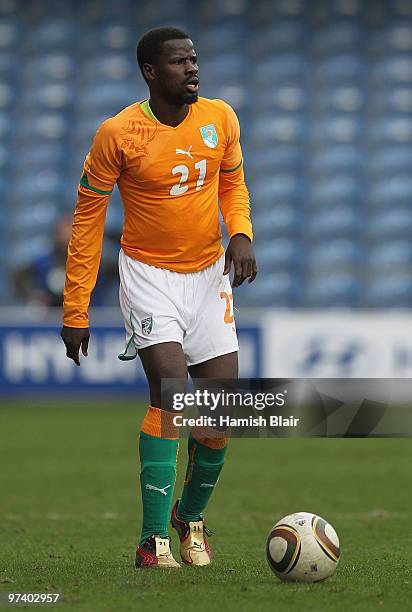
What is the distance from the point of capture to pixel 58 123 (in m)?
17.4

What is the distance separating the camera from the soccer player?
4.87 meters

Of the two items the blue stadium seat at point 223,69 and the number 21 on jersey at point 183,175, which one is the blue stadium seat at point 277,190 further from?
the number 21 on jersey at point 183,175

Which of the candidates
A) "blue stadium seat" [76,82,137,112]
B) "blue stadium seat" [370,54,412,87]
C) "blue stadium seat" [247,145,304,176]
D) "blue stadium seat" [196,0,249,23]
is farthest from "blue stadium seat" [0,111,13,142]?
"blue stadium seat" [370,54,412,87]

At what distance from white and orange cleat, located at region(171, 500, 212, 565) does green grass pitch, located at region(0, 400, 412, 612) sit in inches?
3.3

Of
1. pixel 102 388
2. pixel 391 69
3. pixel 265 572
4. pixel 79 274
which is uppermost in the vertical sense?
pixel 391 69

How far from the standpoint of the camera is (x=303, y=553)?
4.45m

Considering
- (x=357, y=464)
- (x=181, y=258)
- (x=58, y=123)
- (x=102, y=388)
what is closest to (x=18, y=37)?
(x=58, y=123)

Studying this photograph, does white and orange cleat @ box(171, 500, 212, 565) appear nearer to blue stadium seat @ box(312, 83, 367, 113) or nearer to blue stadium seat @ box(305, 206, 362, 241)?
blue stadium seat @ box(305, 206, 362, 241)

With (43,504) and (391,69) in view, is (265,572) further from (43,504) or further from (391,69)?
(391,69)

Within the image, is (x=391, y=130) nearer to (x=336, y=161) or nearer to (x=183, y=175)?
(x=336, y=161)

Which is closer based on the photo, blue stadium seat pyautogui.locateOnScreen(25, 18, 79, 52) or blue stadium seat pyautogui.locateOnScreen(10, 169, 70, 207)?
blue stadium seat pyautogui.locateOnScreen(10, 169, 70, 207)

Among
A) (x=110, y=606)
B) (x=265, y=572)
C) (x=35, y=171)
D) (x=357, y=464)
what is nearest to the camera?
(x=110, y=606)

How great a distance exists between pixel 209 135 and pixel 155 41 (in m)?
0.44

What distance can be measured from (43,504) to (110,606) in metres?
3.51
